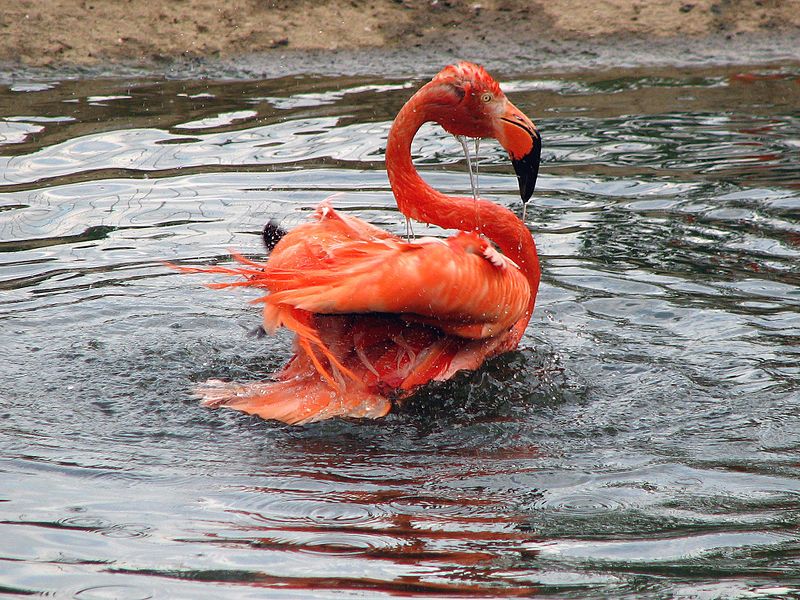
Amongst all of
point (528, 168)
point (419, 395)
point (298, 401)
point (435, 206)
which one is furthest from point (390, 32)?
point (298, 401)

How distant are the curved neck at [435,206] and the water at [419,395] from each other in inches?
20.9

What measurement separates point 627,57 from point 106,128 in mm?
5101

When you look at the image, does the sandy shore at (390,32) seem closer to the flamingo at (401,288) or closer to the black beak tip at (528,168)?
the black beak tip at (528,168)

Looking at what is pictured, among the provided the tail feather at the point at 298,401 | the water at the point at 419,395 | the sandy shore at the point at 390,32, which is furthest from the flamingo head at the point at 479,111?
the sandy shore at the point at 390,32

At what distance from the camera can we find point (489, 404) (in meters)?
4.93

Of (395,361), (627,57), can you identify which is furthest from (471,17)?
(395,361)

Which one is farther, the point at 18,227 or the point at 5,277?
the point at 18,227

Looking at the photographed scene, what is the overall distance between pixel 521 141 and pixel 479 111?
0.27m

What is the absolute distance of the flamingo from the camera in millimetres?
4340

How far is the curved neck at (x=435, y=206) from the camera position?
502 centimetres

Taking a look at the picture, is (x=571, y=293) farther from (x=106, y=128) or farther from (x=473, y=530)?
(x=106, y=128)

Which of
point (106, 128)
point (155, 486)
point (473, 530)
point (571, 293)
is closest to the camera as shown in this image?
point (473, 530)

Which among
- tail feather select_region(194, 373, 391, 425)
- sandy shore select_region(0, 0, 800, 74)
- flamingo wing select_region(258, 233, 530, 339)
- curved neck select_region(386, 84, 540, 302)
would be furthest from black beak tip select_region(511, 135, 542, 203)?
sandy shore select_region(0, 0, 800, 74)

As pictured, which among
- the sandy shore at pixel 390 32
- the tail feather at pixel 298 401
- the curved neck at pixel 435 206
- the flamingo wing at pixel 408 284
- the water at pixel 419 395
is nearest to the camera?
the water at pixel 419 395
